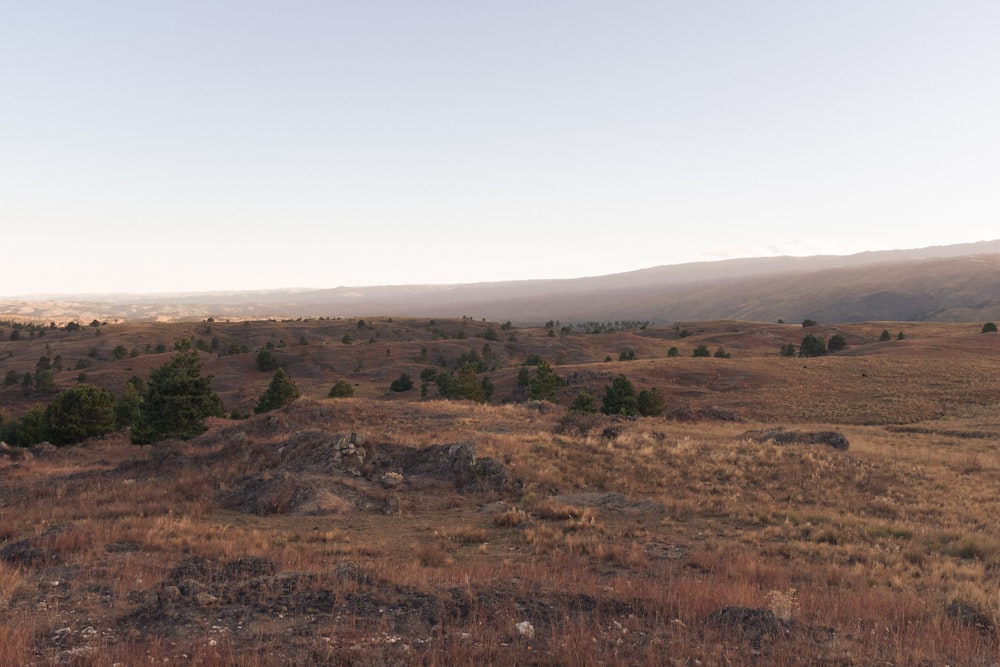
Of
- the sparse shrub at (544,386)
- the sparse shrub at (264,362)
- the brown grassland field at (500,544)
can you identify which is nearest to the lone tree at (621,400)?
the sparse shrub at (544,386)

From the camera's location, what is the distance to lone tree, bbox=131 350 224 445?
99.4 ft

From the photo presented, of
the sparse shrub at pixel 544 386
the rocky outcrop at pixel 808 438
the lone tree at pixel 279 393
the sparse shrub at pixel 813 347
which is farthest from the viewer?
the sparse shrub at pixel 813 347

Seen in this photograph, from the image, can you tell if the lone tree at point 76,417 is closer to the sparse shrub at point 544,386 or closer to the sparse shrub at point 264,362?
the sparse shrub at point 544,386

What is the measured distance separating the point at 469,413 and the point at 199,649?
2487 centimetres

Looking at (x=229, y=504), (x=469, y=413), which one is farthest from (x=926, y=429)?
(x=229, y=504)

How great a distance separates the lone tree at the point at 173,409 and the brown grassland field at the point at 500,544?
269 centimetres

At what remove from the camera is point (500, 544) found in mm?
11938

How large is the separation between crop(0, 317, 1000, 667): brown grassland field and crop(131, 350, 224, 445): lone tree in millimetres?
2686

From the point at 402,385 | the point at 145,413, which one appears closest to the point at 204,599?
the point at 145,413

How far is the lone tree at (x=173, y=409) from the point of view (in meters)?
30.3

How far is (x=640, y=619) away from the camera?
24.1 feet

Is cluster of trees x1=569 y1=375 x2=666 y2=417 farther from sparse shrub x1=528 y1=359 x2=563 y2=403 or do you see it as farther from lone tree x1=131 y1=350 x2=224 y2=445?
lone tree x1=131 y1=350 x2=224 y2=445

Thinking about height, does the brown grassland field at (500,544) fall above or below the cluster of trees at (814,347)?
above

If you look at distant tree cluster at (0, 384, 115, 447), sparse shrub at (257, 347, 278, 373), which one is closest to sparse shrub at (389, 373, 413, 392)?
sparse shrub at (257, 347, 278, 373)
